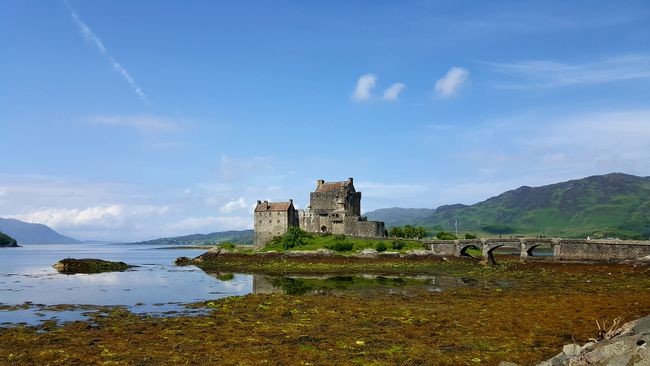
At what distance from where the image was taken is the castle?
105 meters

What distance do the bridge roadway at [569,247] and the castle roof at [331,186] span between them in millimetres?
24110

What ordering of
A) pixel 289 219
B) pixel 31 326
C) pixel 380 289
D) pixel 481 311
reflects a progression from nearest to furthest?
pixel 31 326
pixel 481 311
pixel 380 289
pixel 289 219

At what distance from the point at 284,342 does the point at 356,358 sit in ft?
14.3

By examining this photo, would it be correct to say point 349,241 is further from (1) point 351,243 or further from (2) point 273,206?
(2) point 273,206

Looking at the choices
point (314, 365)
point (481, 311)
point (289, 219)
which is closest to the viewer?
point (314, 365)

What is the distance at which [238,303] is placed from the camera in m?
35.3

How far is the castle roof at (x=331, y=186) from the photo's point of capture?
10844 centimetres

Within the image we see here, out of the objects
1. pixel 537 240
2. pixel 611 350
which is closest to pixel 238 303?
pixel 611 350

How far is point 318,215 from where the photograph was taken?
354ft

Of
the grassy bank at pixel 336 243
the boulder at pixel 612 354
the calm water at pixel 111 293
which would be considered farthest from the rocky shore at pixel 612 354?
the grassy bank at pixel 336 243

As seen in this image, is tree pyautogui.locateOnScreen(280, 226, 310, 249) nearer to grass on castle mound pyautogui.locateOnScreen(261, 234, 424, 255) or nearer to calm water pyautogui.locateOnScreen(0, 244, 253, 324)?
grass on castle mound pyautogui.locateOnScreen(261, 234, 424, 255)

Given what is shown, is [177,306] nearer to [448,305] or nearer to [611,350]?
[448,305]

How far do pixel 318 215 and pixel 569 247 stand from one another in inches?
1938

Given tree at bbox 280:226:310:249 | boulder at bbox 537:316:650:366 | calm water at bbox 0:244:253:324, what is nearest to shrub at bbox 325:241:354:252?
tree at bbox 280:226:310:249
